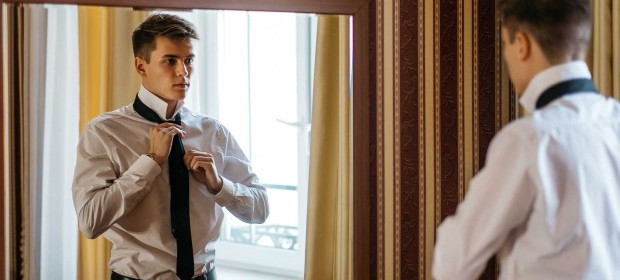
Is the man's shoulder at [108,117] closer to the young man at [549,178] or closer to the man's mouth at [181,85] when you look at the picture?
the man's mouth at [181,85]

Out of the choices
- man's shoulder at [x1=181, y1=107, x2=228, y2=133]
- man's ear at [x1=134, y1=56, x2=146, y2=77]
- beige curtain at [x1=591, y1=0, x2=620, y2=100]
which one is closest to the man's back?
beige curtain at [x1=591, y1=0, x2=620, y2=100]

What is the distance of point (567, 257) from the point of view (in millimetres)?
1231

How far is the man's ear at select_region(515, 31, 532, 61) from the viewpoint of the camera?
1281 mm

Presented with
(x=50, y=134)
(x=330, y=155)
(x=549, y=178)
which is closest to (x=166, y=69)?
(x=50, y=134)

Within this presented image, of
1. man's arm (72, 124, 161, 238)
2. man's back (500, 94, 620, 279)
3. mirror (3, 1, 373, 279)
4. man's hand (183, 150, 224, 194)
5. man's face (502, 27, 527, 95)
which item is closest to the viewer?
man's back (500, 94, 620, 279)

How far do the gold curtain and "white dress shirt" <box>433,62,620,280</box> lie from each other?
1226 mm

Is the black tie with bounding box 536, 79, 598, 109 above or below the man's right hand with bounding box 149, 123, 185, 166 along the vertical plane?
above

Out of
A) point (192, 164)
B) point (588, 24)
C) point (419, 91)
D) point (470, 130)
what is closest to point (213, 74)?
point (192, 164)

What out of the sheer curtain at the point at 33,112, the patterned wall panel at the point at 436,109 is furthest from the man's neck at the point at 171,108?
the patterned wall panel at the point at 436,109

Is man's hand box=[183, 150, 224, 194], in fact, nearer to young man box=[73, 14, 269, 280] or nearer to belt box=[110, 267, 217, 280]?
young man box=[73, 14, 269, 280]

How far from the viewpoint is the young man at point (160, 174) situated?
6.50 feet

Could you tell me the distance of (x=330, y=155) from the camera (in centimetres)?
226

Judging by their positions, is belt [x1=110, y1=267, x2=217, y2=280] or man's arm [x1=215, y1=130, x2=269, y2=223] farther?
man's arm [x1=215, y1=130, x2=269, y2=223]

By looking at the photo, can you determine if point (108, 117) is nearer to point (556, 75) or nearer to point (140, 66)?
point (140, 66)
